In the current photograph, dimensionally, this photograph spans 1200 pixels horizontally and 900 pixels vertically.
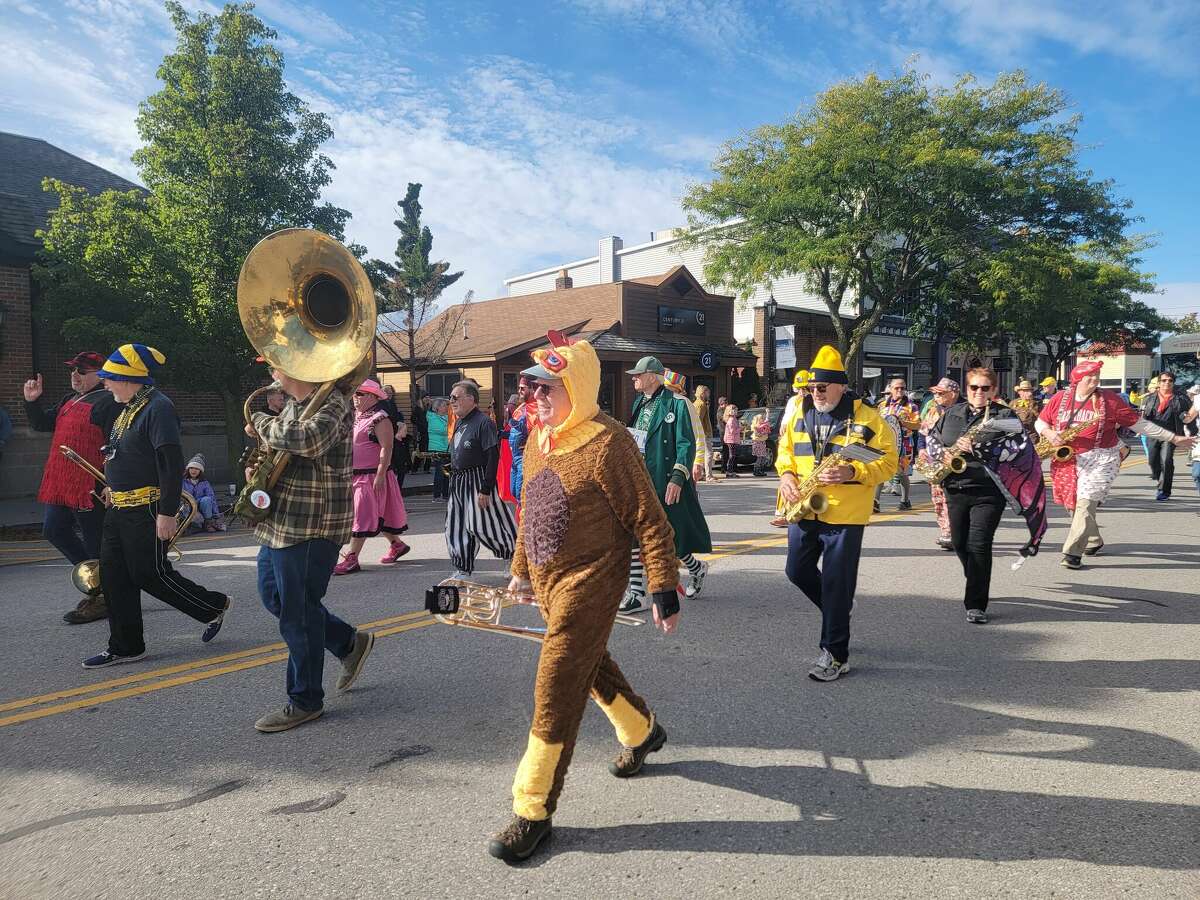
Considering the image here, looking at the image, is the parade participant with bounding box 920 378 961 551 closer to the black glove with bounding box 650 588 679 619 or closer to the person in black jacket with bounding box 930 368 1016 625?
the person in black jacket with bounding box 930 368 1016 625

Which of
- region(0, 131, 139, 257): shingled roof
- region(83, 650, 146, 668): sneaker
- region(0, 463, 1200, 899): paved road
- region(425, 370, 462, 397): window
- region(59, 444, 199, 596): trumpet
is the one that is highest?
region(0, 131, 139, 257): shingled roof

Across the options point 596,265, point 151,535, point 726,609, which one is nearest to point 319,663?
point 151,535

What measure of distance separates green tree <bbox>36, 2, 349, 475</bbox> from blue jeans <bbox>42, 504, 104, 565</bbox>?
8.06 meters

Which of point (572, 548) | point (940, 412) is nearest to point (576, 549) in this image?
point (572, 548)

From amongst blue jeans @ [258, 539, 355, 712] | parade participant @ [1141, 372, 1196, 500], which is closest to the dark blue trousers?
blue jeans @ [258, 539, 355, 712]

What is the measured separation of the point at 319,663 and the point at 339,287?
1.87 meters

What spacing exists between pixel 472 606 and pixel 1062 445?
6.12 meters

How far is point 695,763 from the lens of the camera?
338 centimetres

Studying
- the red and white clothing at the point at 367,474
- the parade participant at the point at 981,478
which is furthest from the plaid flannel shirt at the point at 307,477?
the parade participant at the point at 981,478

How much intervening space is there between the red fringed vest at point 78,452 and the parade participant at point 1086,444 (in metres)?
8.14

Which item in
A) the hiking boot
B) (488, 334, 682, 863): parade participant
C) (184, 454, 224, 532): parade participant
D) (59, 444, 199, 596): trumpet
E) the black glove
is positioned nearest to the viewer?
(488, 334, 682, 863): parade participant

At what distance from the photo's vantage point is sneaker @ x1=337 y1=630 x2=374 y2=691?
4.26m

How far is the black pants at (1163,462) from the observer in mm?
12055

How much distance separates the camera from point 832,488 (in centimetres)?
448
